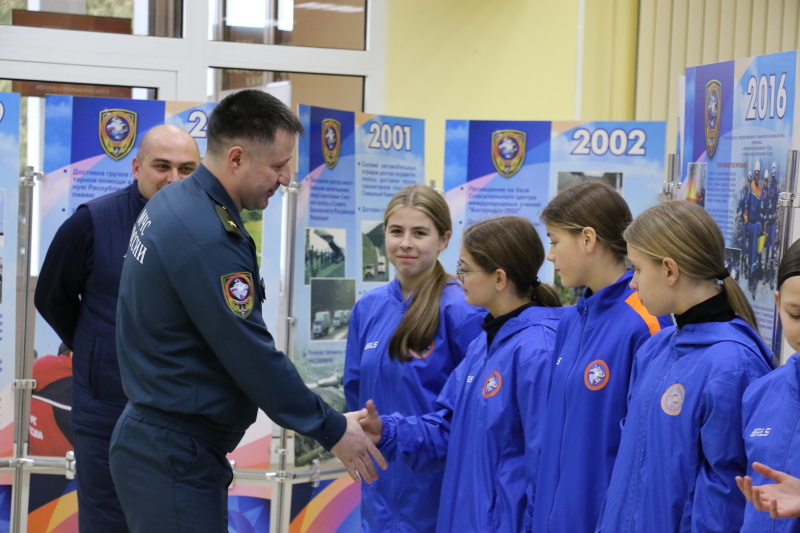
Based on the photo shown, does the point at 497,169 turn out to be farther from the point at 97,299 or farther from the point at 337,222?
the point at 97,299

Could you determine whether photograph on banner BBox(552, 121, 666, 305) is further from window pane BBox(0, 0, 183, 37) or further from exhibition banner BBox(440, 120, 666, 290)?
window pane BBox(0, 0, 183, 37)

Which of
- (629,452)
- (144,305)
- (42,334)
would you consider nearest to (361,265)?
(42,334)

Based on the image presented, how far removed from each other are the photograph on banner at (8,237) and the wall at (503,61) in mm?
2520

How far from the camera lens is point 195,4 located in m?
5.44

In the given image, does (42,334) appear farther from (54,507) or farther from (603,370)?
(603,370)

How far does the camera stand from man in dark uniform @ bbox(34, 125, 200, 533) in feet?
10.1

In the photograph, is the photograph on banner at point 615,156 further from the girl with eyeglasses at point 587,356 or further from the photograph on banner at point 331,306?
the girl with eyeglasses at point 587,356

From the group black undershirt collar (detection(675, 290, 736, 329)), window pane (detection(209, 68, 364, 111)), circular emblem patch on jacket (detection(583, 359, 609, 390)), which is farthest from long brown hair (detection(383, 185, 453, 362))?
window pane (detection(209, 68, 364, 111))

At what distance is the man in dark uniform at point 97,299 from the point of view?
3088 millimetres

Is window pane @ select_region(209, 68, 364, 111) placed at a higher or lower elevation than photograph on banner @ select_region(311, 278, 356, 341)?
higher

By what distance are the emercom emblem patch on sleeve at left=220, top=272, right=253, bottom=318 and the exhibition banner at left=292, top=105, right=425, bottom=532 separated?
1748mm

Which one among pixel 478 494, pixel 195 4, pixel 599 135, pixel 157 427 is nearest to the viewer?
pixel 157 427

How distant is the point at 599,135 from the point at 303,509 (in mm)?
2206

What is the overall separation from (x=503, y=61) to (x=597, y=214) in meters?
3.65
